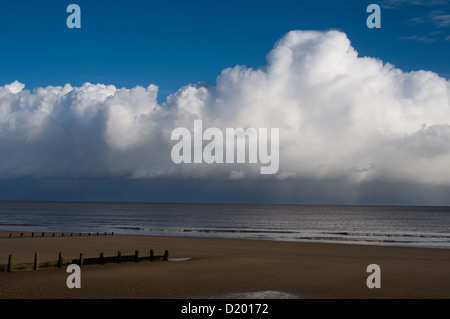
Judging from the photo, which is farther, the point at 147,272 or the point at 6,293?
the point at 147,272

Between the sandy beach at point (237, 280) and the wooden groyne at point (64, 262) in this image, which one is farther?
the wooden groyne at point (64, 262)

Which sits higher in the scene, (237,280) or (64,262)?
(64,262)

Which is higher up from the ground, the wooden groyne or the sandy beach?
the wooden groyne

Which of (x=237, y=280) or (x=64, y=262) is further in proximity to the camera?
(x=64, y=262)

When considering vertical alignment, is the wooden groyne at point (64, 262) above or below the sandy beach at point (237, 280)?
above

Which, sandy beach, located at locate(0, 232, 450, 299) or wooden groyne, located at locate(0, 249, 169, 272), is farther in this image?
wooden groyne, located at locate(0, 249, 169, 272)
